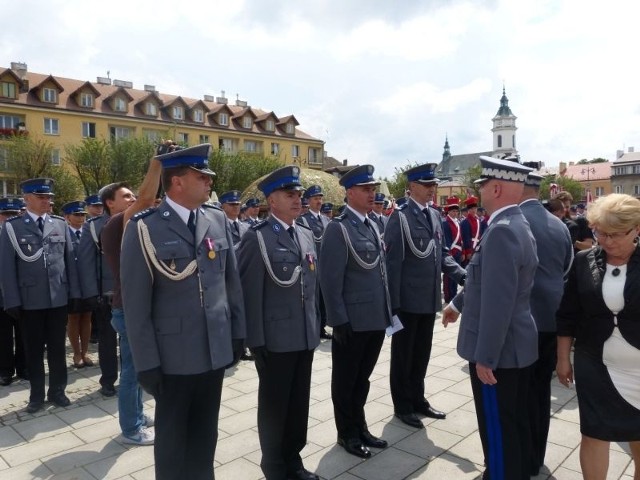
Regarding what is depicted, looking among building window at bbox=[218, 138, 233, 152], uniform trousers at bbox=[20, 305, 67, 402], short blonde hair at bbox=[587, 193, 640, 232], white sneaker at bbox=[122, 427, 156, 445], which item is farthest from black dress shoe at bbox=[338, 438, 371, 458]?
building window at bbox=[218, 138, 233, 152]

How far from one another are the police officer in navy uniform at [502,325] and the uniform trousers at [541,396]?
1.93 ft

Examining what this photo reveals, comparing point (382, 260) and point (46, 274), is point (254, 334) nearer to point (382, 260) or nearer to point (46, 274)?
point (382, 260)

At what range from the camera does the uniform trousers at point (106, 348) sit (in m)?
5.80

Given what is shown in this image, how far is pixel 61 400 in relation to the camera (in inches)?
213

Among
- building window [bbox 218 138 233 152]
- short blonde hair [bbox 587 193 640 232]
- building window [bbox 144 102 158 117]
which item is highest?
building window [bbox 144 102 158 117]

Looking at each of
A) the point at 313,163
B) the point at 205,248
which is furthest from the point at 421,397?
the point at 313,163

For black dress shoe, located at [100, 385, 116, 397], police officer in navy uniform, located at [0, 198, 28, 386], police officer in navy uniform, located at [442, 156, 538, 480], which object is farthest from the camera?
police officer in navy uniform, located at [0, 198, 28, 386]

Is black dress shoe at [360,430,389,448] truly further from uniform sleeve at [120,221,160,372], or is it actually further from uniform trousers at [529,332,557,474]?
uniform sleeve at [120,221,160,372]

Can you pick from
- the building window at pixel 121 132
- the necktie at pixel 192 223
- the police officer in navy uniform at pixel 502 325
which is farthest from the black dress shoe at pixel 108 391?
the building window at pixel 121 132

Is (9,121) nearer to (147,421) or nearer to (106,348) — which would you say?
(106,348)

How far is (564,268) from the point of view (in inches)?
157

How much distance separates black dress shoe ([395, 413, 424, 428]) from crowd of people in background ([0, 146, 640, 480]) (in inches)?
0.5

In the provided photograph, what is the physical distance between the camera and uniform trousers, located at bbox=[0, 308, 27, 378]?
6.49 metres

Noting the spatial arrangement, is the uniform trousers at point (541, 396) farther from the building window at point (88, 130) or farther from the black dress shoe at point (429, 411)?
the building window at point (88, 130)
